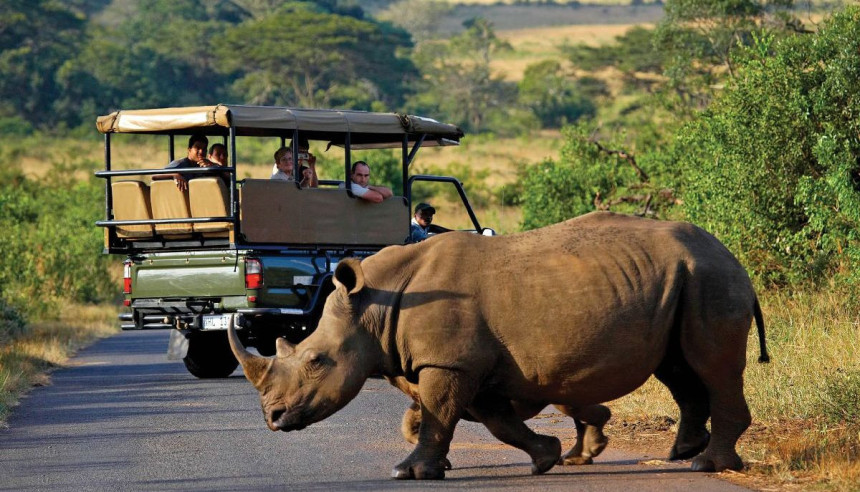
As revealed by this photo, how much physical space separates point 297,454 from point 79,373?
7397 mm

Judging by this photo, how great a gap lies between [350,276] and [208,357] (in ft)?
24.2

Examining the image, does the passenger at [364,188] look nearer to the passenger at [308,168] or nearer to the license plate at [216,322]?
the passenger at [308,168]

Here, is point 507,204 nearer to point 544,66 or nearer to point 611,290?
point 611,290

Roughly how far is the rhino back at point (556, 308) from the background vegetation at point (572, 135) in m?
1.10

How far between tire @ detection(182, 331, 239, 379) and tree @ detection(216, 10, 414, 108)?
44205 mm

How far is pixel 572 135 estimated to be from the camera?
2589 cm

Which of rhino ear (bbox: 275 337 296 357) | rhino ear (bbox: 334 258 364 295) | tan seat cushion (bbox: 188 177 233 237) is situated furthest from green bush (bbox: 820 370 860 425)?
tan seat cushion (bbox: 188 177 233 237)

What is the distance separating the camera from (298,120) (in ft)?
47.7

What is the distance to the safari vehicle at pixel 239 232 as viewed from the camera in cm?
1413

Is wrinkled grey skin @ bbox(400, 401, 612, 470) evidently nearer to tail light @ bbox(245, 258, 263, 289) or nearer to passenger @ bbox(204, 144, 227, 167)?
tail light @ bbox(245, 258, 263, 289)

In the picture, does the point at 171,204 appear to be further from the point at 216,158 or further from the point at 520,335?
the point at 520,335

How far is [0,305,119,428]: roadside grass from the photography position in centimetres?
1466

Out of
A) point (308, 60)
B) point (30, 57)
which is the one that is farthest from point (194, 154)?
point (30, 57)

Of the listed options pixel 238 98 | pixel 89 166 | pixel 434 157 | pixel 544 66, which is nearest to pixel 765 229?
pixel 89 166
